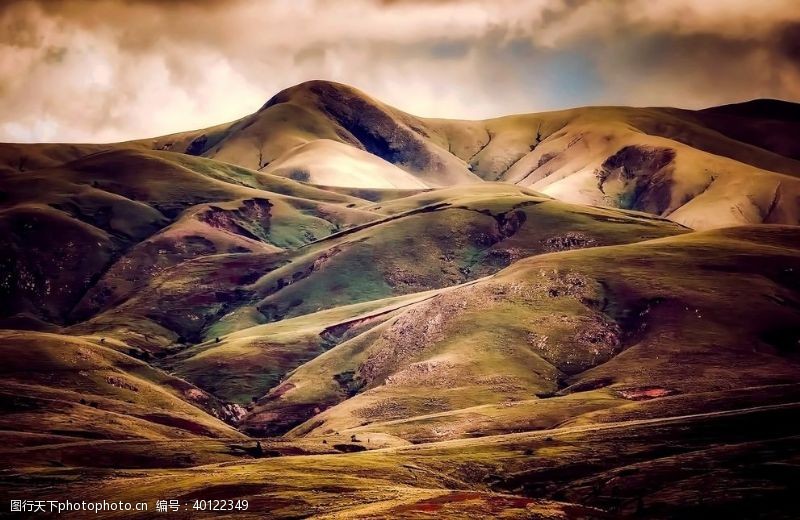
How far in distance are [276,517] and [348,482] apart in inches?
819

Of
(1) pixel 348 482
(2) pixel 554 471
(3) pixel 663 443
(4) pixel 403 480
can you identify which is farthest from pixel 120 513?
(3) pixel 663 443

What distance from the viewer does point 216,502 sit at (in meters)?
127

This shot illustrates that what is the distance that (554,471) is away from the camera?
15350 centimetres

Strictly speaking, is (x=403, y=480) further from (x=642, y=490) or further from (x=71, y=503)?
(x=71, y=503)

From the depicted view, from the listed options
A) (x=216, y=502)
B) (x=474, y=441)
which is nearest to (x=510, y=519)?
(x=216, y=502)

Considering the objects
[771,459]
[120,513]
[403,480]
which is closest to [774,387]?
[771,459]

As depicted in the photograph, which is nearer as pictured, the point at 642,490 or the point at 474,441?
the point at 642,490

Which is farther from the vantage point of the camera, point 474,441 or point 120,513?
point 474,441

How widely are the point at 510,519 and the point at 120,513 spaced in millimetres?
51759

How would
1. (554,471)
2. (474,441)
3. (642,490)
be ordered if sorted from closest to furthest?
(642,490) < (554,471) < (474,441)

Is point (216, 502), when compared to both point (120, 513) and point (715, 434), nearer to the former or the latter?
point (120, 513)

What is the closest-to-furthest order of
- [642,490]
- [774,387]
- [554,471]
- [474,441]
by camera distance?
[642,490] → [554,471] → [474,441] → [774,387]

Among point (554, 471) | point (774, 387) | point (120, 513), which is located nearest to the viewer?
point (120, 513)

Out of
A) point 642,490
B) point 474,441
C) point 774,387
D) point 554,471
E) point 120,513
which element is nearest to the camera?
point 120,513
